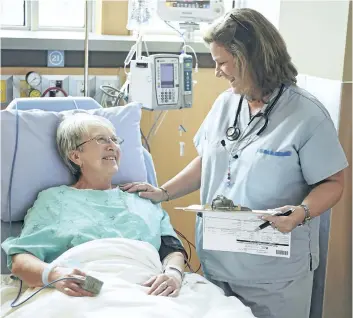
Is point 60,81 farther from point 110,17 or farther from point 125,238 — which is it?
point 125,238

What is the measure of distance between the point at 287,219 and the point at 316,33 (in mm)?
979

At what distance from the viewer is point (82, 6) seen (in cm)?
345

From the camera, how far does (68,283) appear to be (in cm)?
181

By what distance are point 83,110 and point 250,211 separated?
0.80m

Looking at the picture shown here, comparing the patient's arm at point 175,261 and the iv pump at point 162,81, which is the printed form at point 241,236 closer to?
the patient's arm at point 175,261

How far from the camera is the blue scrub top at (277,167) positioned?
6.74 feet

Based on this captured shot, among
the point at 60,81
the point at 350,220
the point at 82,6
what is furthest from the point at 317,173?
the point at 82,6

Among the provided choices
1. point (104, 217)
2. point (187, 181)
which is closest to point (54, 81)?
point (187, 181)

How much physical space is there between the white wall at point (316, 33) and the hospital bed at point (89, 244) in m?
0.79

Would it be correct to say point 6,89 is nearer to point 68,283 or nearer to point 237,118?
point 237,118

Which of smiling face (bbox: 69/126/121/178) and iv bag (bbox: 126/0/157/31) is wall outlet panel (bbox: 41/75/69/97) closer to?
iv bag (bbox: 126/0/157/31)

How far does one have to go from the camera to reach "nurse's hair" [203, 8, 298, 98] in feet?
6.87

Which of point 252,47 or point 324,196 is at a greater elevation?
point 252,47

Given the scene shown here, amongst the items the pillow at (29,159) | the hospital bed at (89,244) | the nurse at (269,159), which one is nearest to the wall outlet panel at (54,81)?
the hospital bed at (89,244)
